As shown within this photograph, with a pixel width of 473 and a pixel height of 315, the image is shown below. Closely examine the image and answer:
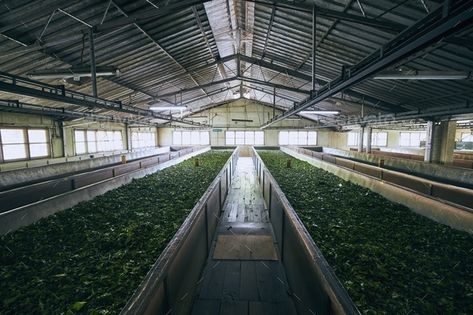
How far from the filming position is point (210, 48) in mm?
8398

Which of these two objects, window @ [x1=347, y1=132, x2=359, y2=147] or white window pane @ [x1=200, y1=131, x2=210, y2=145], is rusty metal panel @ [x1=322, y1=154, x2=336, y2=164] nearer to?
white window pane @ [x1=200, y1=131, x2=210, y2=145]

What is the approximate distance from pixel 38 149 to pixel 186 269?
12.0 metres

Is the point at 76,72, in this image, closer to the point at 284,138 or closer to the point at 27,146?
the point at 27,146

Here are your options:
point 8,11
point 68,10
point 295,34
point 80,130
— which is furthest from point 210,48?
point 80,130

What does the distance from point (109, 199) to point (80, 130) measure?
11184 millimetres

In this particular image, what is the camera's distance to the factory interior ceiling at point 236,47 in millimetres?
3480

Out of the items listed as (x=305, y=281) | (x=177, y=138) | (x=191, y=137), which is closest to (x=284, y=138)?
(x=191, y=137)

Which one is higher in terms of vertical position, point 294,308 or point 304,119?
point 304,119

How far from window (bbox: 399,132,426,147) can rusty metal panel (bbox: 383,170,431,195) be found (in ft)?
72.7

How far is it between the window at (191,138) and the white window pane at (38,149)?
39.1ft

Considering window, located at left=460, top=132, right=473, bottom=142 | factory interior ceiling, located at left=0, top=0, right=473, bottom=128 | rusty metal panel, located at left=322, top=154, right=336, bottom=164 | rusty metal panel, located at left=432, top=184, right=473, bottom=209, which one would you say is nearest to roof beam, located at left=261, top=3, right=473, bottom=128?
factory interior ceiling, located at left=0, top=0, right=473, bottom=128

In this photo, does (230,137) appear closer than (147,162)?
No

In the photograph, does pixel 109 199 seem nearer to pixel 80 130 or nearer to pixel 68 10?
pixel 68 10

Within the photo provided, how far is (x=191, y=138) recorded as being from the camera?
22078 mm
